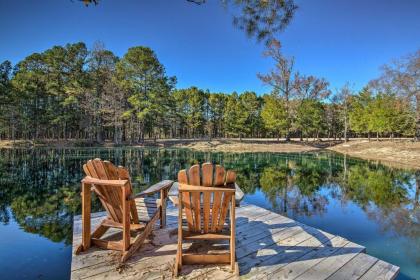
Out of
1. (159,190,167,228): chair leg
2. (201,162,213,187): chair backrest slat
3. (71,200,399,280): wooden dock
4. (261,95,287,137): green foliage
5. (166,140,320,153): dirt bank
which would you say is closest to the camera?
(201,162,213,187): chair backrest slat

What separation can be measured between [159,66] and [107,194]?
1082 inches

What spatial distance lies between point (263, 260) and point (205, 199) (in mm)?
1018

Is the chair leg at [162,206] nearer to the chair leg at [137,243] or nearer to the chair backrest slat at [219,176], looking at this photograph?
the chair leg at [137,243]

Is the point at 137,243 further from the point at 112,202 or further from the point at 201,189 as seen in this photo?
the point at 201,189

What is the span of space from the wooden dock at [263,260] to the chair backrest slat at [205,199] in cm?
42

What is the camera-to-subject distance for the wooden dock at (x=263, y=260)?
7.99 ft

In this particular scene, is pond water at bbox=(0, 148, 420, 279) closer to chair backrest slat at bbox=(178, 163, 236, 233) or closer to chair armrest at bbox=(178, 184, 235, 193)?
chair backrest slat at bbox=(178, 163, 236, 233)

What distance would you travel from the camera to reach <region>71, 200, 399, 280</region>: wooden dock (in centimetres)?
244

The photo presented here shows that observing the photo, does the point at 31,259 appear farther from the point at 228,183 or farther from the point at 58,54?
the point at 58,54

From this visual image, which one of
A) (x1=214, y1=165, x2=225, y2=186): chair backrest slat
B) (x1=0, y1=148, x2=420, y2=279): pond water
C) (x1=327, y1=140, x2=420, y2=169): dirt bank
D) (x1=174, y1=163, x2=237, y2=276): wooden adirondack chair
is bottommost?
(x1=0, y1=148, x2=420, y2=279): pond water

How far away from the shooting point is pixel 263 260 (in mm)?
2752

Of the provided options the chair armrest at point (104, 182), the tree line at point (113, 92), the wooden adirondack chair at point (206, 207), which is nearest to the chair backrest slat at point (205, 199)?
the wooden adirondack chair at point (206, 207)

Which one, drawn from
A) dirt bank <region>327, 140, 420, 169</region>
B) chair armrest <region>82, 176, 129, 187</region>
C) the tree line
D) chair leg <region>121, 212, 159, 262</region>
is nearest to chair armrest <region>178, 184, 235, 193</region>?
chair armrest <region>82, 176, 129, 187</region>

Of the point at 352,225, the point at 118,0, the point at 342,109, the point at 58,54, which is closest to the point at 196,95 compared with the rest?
the point at 58,54
